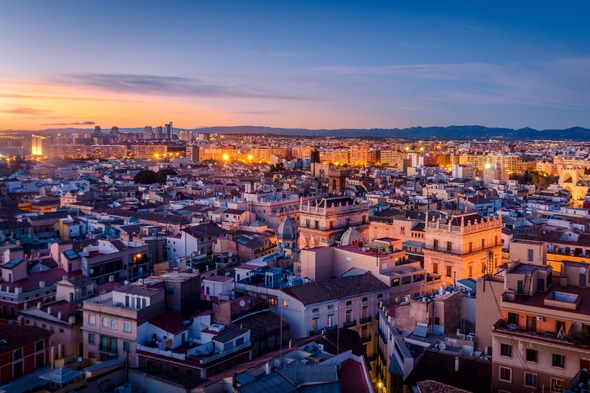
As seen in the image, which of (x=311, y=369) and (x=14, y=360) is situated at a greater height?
(x=311, y=369)

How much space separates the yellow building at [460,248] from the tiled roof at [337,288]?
23.6 feet

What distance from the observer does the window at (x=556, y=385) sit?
15.5 meters

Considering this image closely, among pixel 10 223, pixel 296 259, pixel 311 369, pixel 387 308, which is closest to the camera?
pixel 311 369

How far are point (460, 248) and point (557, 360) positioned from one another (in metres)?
17.6

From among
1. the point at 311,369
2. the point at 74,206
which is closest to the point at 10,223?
the point at 74,206

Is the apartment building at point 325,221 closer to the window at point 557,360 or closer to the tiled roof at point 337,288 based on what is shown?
the tiled roof at point 337,288

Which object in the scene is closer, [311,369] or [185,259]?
[311,369]

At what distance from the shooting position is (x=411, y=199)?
6119 cm

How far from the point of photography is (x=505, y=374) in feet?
53.5

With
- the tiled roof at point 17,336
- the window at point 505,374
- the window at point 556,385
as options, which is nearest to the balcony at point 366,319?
the window at point 505,374

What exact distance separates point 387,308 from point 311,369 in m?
9.82

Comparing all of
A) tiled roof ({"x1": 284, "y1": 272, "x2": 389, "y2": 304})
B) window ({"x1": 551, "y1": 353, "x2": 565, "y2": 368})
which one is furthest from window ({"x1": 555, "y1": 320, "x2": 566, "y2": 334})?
tiled roof ({"x1": 284, "y1": 272, "x2": 389, "y2": 304})

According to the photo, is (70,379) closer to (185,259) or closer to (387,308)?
(387,308)

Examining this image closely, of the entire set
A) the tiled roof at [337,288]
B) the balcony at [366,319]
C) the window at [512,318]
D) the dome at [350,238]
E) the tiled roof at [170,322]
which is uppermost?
the window at [512,318]
